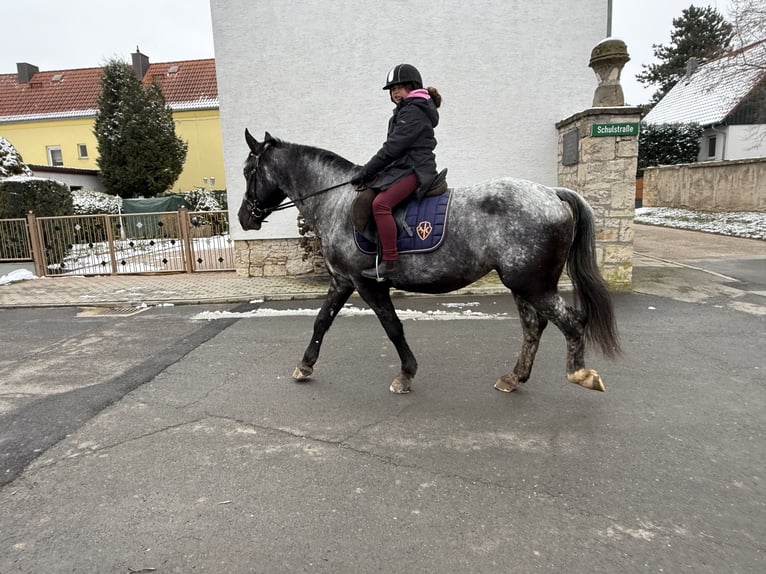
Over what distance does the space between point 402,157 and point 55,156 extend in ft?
119

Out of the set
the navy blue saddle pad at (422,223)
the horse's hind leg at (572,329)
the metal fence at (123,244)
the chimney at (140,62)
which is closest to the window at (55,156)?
the chimney at (140,62)

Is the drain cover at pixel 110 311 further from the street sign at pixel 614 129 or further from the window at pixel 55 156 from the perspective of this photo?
the window at pixel 55 156

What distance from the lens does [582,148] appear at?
824 cm

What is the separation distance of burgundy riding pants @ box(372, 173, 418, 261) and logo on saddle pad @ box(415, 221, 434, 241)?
0.68 ft

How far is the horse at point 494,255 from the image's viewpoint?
3793 mm

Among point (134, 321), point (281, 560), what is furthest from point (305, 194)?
point (134, 321)

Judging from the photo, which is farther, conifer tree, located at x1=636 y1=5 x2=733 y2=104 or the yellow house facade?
conifer tree, located at x1=636 y1=5 x2=733 y2=104

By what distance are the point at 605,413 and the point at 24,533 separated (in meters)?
3.79

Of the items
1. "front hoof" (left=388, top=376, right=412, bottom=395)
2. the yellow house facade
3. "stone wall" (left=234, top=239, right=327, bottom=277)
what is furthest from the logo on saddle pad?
the yellow house facade

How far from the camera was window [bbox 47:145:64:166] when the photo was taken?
3170 centimetres

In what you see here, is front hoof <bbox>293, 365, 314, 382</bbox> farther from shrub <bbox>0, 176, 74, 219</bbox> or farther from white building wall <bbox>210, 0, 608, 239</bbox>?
shrub <bbox>0, 176, 74, 219</bbox>

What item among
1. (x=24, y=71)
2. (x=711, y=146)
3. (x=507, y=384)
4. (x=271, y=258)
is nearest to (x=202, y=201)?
(x=271, y=258)

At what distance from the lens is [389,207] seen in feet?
12.6

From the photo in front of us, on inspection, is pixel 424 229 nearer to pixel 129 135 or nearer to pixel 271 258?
pixel 271 258
